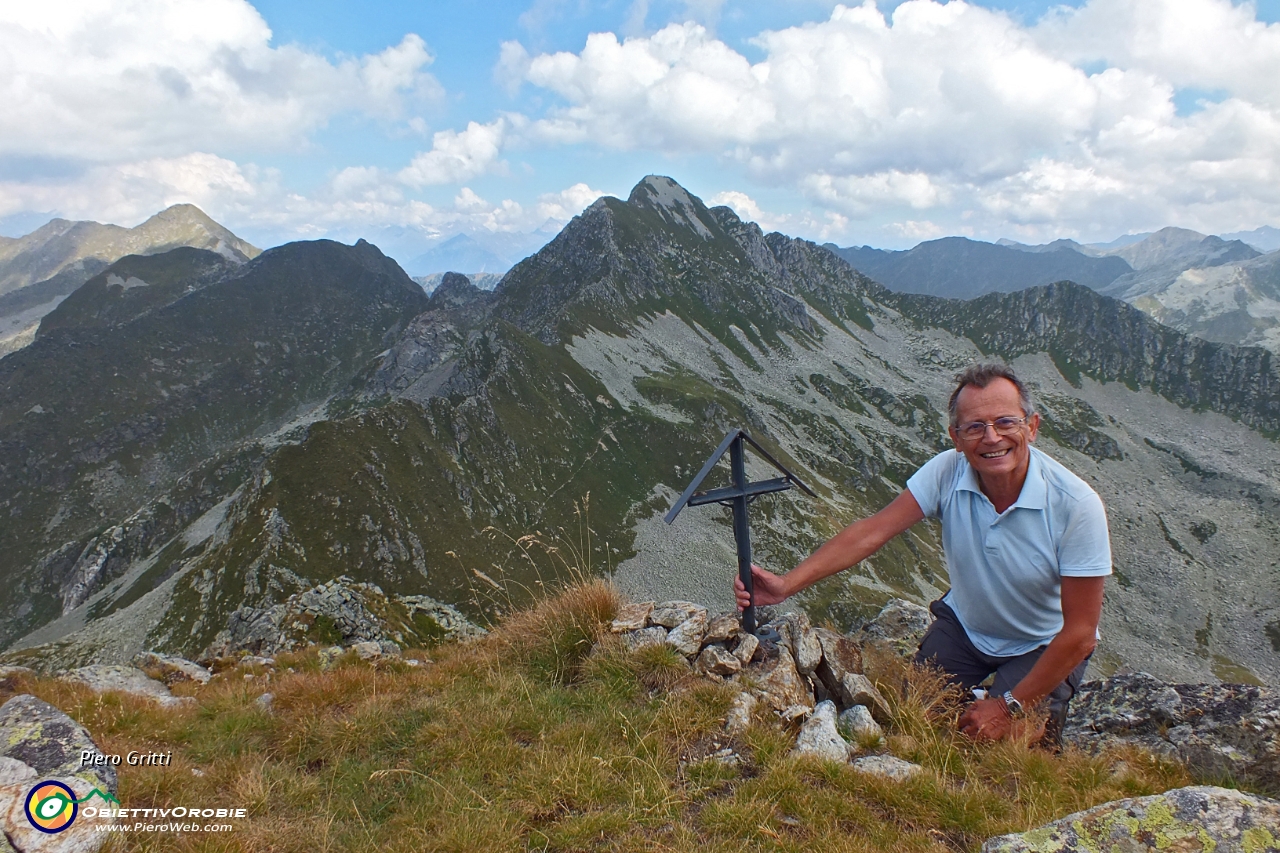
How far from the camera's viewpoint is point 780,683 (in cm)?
654

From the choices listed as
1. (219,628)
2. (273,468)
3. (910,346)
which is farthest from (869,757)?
(910,346)

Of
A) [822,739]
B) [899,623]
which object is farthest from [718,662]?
[899,623]

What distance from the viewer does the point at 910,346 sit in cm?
19662

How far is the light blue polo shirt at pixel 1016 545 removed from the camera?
4789mm

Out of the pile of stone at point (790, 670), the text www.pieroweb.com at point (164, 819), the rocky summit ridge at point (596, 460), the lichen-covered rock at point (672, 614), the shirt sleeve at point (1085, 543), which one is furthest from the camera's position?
the rocky summit ridge at point (596, 460)

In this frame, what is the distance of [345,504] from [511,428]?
28648 millimetres

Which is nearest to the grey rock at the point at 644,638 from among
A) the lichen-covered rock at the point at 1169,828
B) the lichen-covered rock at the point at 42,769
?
the lichen-covered rock at the point at 1169,828

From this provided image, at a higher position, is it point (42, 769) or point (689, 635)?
point (42, 769)

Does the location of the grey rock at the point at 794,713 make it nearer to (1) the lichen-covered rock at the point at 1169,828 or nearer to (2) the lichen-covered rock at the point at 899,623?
(1) the lichen-covered rock at the point at 1169,828

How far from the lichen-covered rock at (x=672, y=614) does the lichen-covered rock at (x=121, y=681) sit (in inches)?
316

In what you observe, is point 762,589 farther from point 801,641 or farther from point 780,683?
point 801,641

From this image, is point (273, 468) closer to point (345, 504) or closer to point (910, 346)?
point (345, 504)

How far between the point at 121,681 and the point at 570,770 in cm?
1149

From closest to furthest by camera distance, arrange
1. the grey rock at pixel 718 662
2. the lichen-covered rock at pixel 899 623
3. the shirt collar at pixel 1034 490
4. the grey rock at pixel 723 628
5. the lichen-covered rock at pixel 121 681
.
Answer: the shirt collar at pixel 1034 490, the grey rock at pixel 718 662, the grey rock at pixel 723 628, the lichen-covered rock at pixel 121 681, the lichen-covered rock at pixel 899 623
